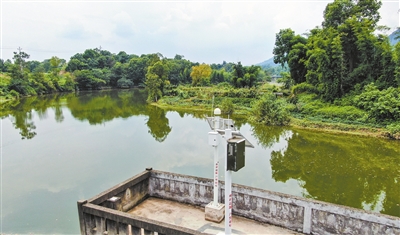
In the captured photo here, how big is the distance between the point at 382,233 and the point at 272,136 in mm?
13159

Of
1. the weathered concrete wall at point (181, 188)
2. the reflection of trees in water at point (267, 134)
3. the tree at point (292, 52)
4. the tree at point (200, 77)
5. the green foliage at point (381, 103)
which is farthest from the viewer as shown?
the tree at point (200, 77)

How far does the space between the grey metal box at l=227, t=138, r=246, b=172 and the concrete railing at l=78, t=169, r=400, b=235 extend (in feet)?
4.13

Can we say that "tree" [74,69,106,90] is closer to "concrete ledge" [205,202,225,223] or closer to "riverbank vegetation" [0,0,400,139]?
"riverbank vegetation" [0,0,400,139]

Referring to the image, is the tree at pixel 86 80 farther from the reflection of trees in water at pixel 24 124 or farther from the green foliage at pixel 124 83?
the reflection of trees in water at pixel 24 124

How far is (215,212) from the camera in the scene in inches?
203

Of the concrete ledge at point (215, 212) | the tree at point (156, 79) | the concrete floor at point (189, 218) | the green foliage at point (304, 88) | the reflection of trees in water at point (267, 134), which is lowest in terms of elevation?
the reflection of trees in water at point (267, 134)

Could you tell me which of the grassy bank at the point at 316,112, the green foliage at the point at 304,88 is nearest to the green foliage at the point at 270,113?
the grassy bank at the point at 316,112

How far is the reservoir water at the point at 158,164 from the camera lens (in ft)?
27.4

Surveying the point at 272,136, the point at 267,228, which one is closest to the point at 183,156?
the point at 272,136

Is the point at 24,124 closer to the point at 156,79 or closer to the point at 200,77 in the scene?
the point at 156,79

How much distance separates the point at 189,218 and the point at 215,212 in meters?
0.59

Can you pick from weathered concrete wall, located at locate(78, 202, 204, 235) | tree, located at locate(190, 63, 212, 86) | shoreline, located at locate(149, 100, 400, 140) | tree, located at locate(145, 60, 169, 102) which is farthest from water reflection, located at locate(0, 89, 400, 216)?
tree, located at locate(190, 63, 212, 86)

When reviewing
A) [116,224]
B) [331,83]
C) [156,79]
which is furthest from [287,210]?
[156,79]

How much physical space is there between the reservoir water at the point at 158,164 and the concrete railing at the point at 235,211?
2.44 m
